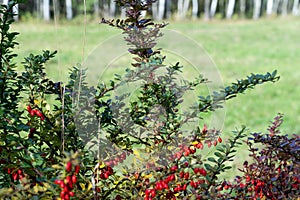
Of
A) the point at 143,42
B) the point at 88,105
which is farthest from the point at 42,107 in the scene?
the point at 143,42

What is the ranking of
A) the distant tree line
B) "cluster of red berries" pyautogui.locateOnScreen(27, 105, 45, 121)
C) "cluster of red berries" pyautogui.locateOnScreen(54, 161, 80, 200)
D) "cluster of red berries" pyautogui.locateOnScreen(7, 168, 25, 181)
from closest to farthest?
"cluster of red berries" pyautogui.locateOnScreen(54, 161, 80, 200) → "cluster of red berries" pyautogui.locateOnScreen(7, 168, 25, 181) → "cluster of red berries" pyautogui.locateOnScreen(27, 105, 45, 121) → the distant tree line

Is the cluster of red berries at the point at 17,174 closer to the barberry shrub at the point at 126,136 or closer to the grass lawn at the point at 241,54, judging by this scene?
the barberry shrub at the point at 126,136

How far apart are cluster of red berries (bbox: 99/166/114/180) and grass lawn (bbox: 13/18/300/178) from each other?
295 millimetres

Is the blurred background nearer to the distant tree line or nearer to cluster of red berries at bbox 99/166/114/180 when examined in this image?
the distant tree line

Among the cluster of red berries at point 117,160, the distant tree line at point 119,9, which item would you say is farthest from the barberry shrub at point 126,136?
the distant tree line at point 119,9

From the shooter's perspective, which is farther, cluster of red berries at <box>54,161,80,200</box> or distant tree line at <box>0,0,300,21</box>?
distant tree line at <box>0,0,300,21</box>

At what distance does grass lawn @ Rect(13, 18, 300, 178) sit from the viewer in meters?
5.41

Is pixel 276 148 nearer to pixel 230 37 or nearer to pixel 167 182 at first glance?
pixel 167 182

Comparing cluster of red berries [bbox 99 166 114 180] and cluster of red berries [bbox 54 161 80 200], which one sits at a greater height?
cluster of red berries [bbox 54 161 80 200]

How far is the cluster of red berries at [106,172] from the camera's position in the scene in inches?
52.9

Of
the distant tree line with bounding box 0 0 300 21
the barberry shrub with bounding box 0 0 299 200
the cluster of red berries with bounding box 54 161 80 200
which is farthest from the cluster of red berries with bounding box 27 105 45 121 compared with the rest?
the distant tree line with bounding box 0 0 300 21

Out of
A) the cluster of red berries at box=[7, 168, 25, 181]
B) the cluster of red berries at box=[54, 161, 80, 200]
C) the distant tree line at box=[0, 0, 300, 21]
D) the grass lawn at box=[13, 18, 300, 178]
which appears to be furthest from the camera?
the distant tree line at box=[0, 0, 300, 21]

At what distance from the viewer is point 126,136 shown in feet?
4.92

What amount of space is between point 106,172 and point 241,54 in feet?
32.4
